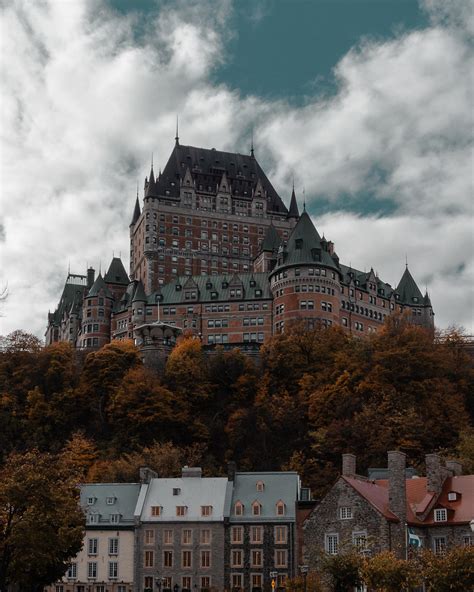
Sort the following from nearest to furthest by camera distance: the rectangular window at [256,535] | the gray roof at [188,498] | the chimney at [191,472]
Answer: the rectangular window at [256,535]
the gray roof at [188,498]
the chimney at [191,472]

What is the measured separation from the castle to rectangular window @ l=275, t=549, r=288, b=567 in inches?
2475

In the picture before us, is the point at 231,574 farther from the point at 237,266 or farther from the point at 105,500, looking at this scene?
the point at 237,266

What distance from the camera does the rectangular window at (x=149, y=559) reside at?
8988 cm

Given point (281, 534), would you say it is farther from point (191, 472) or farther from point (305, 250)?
point (305, 250)

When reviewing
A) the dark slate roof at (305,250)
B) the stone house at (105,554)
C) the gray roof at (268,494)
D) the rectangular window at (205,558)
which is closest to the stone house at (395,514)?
the gray roof at (268,494)

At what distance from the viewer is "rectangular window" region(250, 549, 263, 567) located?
291ft

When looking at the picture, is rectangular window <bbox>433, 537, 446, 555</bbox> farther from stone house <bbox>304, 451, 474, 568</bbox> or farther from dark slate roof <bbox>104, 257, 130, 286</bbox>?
dark slate roof <bbox>104, 257, 130, 286</bbox>

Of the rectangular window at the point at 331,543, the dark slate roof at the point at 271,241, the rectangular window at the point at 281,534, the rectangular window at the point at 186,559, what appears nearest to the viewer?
the rectangular window at the point at 331,543

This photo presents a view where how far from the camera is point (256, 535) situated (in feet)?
293

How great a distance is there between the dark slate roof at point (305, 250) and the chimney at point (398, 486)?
85.2 meters

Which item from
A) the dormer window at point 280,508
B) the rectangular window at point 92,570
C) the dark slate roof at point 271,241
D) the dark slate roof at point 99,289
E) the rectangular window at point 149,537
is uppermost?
the dark slate roof at point 271,241

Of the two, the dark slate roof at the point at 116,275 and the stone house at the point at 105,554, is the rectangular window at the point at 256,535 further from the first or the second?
the dark slate roof at the point at 116,275

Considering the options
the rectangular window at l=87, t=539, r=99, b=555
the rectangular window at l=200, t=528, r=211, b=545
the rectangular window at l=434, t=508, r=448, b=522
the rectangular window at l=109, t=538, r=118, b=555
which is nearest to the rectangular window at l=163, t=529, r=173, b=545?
the rectangular window at l=200, t=528, r=211, b=545

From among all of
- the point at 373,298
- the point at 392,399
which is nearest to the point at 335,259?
the point at 373,298
